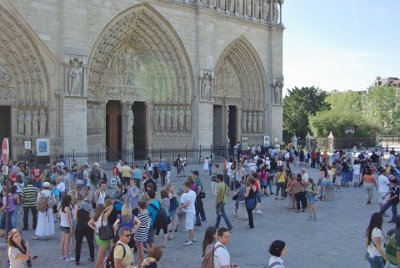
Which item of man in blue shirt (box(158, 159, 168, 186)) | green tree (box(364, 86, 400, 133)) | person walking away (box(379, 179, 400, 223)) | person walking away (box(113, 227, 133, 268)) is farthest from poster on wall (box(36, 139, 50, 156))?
green tree (box(364, 86, 400, 133))

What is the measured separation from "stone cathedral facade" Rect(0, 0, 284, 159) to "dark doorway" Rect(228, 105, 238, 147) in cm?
7

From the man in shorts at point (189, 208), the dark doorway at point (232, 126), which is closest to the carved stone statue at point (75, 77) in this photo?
the man in shorts at point (189, 208)

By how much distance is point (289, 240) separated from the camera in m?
10.1

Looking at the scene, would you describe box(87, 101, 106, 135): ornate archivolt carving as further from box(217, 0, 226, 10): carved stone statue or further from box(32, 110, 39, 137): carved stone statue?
box(217, 0, 226, 10): carved stone statue

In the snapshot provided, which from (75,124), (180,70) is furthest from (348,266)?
(180,70)

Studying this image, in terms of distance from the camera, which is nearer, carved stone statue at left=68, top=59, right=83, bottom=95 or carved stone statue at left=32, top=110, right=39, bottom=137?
carved stone statue at left=68, top=59, right=83, bottom=95

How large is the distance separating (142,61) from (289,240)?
17.7 meters

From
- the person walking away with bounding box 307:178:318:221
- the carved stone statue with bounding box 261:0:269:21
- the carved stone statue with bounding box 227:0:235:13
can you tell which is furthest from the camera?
the carved stone statue with bounding box 261:0:269:21

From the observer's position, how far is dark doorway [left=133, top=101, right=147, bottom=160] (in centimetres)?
2630

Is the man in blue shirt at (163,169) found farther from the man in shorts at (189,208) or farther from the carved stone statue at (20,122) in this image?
the man in shorts at (189,208)

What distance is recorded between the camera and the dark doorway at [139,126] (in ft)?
86.3

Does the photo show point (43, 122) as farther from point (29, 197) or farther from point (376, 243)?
point (376, 243)

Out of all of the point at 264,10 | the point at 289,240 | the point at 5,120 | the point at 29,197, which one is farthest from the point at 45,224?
the point at 264,10

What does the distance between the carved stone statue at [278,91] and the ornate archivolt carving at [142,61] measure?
822 cm
